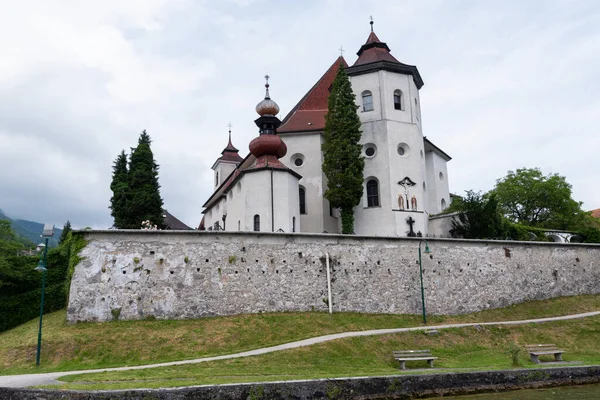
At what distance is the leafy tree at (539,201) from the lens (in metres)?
50.9

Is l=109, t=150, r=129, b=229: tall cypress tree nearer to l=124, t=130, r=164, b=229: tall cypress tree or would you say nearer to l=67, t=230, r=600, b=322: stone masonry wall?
l=124, t=130, r=164, b=229: tall cypress tree

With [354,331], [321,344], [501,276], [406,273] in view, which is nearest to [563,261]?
[501,276]

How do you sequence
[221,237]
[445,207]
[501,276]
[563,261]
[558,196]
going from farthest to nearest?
1. [558,196]
2. [445,207]
3. [563,261]
4. [501,276]
5. [221,237]

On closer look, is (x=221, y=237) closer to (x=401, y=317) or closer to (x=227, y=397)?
(x=401, y=317)

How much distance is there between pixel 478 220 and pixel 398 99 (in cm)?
1124

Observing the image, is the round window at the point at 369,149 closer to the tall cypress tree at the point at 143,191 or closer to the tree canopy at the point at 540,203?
the tree canopy at the point at 540,203

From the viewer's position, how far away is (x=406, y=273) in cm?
2700

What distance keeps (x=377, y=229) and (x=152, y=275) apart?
1796cm

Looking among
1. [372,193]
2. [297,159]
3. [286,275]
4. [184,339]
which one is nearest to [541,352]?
[286,275]

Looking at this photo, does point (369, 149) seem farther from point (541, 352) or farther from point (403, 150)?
point (541, 352)

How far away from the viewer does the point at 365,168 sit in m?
37.8

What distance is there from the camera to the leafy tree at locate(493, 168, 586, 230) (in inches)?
2004

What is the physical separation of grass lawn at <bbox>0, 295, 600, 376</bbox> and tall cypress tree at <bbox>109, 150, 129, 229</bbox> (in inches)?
680

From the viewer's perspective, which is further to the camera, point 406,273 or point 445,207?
point 445,207
